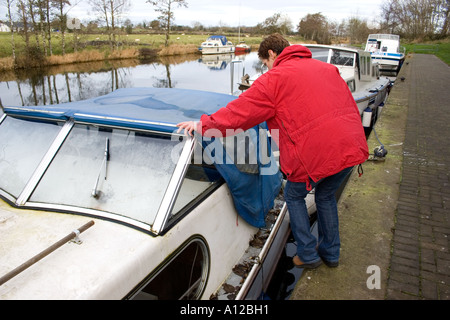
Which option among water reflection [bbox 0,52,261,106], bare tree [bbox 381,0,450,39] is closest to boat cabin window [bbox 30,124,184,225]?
water reflection [bbox 0,52,261,106]

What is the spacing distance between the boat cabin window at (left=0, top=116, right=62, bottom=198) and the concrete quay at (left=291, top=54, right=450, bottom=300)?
7.94 ft

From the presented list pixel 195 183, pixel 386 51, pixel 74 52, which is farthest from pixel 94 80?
pixel 195 183

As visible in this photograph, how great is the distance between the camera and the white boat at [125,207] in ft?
5.86

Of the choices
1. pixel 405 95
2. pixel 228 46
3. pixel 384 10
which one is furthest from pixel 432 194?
pixel 384 10

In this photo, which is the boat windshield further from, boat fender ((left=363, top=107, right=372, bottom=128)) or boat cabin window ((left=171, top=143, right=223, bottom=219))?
boat cabin window ((left=171, top=143, right=223, bottom=219))

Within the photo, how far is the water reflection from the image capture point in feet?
53.5

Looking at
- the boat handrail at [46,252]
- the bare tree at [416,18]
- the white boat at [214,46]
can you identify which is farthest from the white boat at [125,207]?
the bare tree at [416,18]

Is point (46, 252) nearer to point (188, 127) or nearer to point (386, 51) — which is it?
point (188, 127)

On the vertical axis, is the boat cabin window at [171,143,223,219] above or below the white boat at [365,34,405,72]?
below

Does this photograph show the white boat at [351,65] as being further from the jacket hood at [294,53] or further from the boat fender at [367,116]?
the jacket hood at [294,53]

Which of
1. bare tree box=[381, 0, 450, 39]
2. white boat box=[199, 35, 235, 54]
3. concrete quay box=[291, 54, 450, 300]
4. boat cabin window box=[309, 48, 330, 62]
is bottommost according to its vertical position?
concrete quay box=[291, 54, 450, 300]

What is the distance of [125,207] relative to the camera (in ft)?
7.36

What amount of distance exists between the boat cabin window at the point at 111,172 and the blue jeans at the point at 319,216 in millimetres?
1043

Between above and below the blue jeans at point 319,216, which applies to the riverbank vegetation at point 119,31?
above
